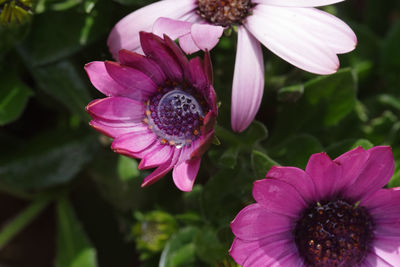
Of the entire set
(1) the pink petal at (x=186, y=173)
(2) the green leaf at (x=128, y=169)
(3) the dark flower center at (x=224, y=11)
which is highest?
(3) the dark flower center at (x=224, y=11)

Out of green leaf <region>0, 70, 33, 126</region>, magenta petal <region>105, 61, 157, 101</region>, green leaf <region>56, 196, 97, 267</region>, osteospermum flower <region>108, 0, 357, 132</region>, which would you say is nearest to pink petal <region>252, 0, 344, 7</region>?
osteospermum flower <region>108, 0, 357, 132</region>

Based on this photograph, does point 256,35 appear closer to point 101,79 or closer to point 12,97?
point 101,79

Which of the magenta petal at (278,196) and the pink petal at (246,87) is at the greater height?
the pink petal at (246,87)

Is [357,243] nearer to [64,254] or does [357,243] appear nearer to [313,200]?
[313,200]

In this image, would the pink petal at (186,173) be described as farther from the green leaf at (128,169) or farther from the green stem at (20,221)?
the green stem at (20,221)

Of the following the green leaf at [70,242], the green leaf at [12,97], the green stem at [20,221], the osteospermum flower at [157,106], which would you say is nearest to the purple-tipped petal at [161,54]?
the osteospermum flower at [157,106]

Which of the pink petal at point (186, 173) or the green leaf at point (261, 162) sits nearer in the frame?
the pink petal at point (186, 173)

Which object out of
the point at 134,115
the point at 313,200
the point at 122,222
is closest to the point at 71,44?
the point at 134,115
